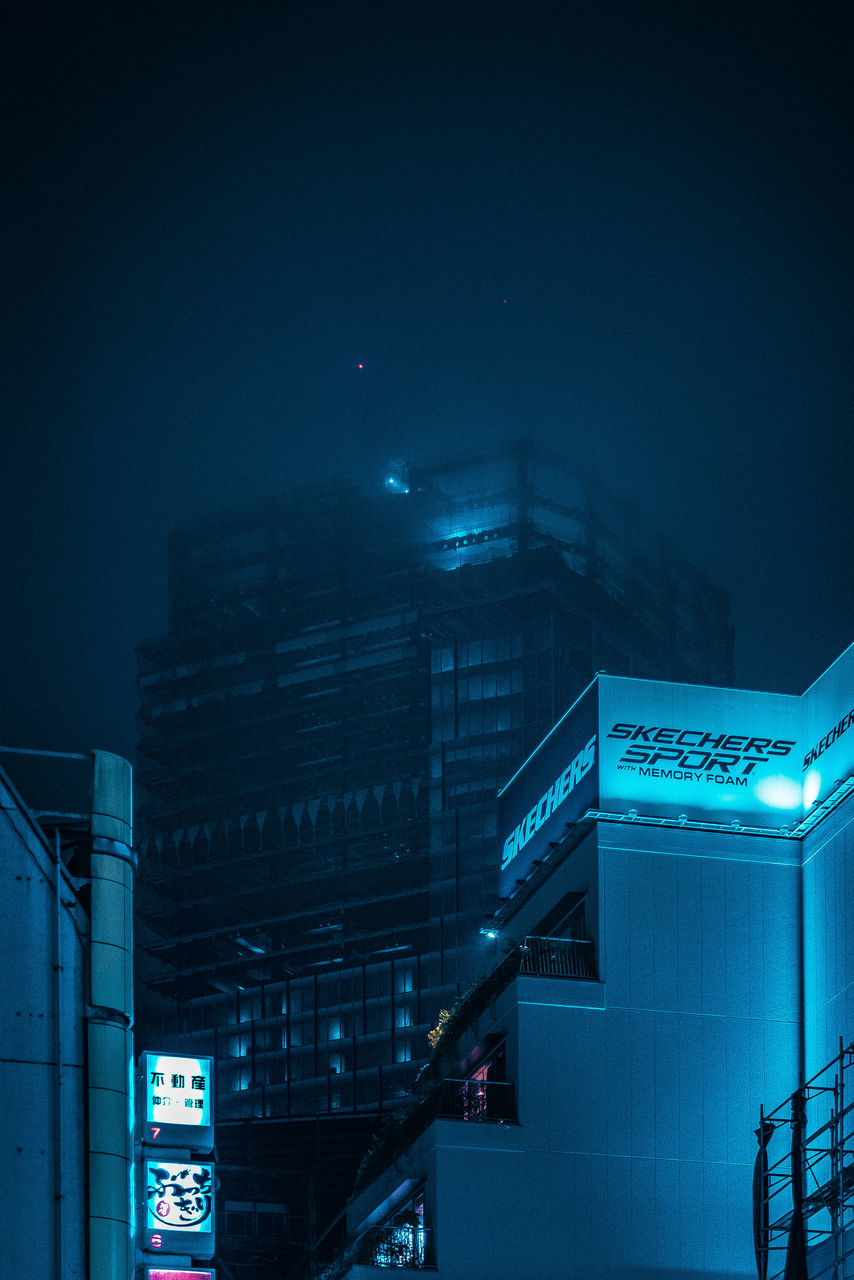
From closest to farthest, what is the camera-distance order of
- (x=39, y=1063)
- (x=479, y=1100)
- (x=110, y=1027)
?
(x=39, y=1063) → (x=110, y=1027) → (x=479, y=1100)

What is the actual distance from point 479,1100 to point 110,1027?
2902cm

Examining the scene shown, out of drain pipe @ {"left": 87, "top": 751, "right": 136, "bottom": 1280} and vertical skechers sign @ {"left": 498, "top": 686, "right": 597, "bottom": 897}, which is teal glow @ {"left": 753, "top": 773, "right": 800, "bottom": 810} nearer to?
vertical skechers sign @ {"left": 498, "top": 686, "right": 597, "bottom": 897}

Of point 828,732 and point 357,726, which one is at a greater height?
point 357,726

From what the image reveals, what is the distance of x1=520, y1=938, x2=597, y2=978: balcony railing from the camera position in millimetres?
47844

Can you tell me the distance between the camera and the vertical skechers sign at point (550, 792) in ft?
169

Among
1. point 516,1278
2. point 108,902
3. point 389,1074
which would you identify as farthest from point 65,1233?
point 389,1074

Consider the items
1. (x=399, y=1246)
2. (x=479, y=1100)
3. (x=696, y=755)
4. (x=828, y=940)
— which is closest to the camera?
(x=399, y=1246)

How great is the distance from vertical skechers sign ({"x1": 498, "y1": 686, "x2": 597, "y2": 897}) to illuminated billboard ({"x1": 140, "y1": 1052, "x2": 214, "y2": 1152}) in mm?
28375

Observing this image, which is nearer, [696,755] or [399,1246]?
[399,1246]

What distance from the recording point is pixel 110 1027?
61.7ft

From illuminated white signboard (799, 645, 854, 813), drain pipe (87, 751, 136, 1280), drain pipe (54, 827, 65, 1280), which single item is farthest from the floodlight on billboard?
illuminated white signboard (799, 645, 854, 813)

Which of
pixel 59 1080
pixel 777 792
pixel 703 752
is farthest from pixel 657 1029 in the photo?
pixel 59 1080

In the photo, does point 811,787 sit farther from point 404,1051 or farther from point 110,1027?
point 404,1051

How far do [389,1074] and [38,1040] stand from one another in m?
137
